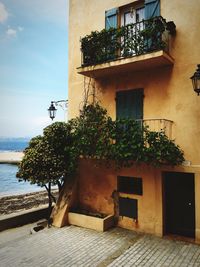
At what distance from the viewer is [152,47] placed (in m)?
9.91

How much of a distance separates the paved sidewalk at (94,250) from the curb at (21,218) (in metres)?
1.56

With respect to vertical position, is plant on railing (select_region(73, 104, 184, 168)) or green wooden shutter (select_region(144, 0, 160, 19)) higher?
green wooden shutter (select_region(144, 0, 160, 19))

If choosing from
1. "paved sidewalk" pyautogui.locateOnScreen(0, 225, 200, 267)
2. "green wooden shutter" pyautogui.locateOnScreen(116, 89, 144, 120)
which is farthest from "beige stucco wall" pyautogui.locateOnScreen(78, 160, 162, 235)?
"green wooden shutter" pyautogui.locateOnScreen(116, 89, 144, 120)

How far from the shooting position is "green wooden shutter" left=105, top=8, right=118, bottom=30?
11867 millimetres

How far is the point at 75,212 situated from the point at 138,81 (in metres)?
6.68

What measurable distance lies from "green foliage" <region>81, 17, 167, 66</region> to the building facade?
0.04 metres

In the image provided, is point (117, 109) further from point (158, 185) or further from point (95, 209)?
point (95, 209)

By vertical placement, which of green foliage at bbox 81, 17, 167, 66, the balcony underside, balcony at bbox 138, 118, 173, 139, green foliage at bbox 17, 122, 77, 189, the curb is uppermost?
green foliage at bbox 81, 17, 167, 66

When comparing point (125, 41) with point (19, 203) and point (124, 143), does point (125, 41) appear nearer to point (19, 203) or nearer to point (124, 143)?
point (124, 143)

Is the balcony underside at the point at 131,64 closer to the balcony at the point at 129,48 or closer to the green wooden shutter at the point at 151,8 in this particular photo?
the balcony at the point at 129,48

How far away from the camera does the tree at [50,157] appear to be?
11.2 m

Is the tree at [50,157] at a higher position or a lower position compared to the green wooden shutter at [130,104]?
lower

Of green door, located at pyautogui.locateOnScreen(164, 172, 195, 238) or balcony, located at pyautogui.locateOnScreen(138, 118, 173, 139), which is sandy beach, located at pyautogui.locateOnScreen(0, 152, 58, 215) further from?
balcony, located at pyautogui.locateOnScreen(138, 118, 173, 139)

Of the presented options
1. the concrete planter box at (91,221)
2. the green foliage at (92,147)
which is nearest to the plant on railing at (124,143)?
the green foliage at (92,147)
